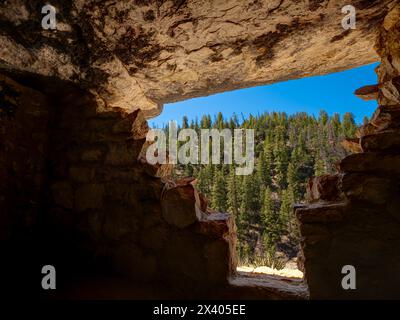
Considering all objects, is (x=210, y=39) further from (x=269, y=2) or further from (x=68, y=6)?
(x=68, y=6)

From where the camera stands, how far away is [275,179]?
30.9 meters

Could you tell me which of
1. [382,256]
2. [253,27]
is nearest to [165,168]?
[253,27]

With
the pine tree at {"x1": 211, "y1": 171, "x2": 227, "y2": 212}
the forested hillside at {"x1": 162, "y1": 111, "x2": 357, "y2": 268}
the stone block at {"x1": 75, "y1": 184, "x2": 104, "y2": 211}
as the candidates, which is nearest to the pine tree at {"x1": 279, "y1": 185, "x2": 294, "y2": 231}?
the forested hillside at {"x1": 162, "y1": 111, "x2": 357, "y2": 268}

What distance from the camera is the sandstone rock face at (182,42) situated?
4.64ft

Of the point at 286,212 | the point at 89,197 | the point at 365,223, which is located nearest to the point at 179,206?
the point at 89,197

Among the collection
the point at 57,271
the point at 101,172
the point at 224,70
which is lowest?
the point at 57,271

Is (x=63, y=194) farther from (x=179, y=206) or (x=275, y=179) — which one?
(x=275, y=179)

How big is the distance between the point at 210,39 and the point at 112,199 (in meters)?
1.44

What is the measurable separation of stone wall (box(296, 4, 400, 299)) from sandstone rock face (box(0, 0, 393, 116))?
0.42 metres

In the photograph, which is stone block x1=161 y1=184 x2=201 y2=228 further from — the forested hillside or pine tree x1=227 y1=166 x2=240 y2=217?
pine tree x1=227 y1=166 x2=240 y2=217

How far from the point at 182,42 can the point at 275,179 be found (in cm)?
3099

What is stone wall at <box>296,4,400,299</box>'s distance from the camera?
1377 mm

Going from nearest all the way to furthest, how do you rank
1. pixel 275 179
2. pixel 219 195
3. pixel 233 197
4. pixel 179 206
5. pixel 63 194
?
pixel 179 206 → pixel 63 194 → pixel 219 195 → pixel 233 197 → pixel 275 179

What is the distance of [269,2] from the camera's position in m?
1.36
